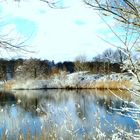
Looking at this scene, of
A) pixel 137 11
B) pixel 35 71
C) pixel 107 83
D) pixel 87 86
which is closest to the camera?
pixel 137 11

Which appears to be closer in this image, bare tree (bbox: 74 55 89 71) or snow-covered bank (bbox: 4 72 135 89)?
snow-covered bank (bbox: 4 72 135 89)

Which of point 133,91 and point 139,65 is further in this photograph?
point 139,65

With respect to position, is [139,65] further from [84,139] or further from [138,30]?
[84,139]

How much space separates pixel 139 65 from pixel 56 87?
28.9 m

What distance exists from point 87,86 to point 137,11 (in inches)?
1058

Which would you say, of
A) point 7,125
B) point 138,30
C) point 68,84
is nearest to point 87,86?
point 68,84

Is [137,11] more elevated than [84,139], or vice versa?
[137,11]

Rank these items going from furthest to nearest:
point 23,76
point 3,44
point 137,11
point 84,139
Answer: point 23,76 → point 84,139 → point 3,44 → point 137,11

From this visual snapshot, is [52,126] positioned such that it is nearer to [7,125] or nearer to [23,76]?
[7,125]

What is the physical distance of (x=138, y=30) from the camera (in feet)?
7.44

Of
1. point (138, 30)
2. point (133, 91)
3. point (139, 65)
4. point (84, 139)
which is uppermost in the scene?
point (138, 30)

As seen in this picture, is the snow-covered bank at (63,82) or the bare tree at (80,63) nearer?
the snow-covered bank at (63,82)

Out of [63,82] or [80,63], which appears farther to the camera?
[80,63]

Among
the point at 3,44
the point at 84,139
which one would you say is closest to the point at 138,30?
the point at 3,44
